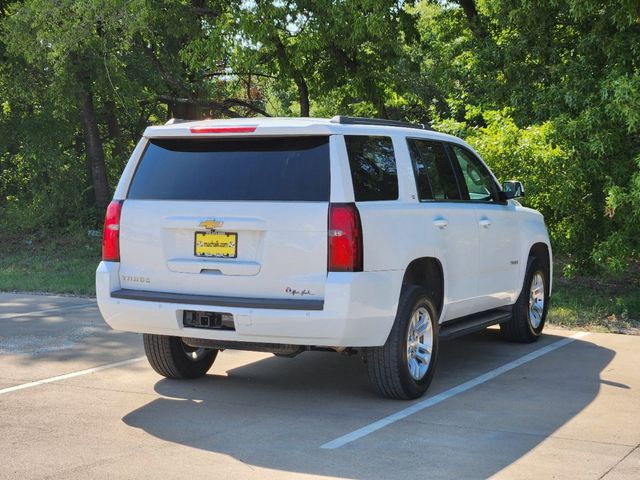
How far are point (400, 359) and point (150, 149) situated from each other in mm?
2438

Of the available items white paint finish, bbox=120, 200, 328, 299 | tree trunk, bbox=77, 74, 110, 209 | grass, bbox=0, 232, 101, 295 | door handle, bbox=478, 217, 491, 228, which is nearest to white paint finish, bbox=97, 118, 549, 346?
white paint finish, bbox=120, 200, 328, 299

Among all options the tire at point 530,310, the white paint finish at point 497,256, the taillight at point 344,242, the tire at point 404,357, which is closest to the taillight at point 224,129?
the taillight at point 344,242

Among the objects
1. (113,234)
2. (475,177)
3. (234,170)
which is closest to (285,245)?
(234,170)

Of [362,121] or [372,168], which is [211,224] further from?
[362,121]

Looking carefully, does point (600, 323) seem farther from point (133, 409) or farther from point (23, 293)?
point (23, 293)

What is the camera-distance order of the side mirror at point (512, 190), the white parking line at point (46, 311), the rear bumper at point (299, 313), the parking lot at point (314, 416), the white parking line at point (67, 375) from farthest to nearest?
1. the white parking line at point (46, 311)
2. the side mirror at point (512, 190)
3. the white parking line at point (67, 375)
4. the rear bumper at point (299, 313)
5. the parking lot at point (314, 416)

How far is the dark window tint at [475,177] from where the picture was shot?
8.71 m

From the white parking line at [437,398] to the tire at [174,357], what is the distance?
197 centimetres

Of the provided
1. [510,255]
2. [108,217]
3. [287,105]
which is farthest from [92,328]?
[287,105]

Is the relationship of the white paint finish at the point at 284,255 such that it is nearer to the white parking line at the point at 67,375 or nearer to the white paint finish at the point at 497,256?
the white paint finish at the point at 497,256

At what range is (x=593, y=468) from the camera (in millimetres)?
5504

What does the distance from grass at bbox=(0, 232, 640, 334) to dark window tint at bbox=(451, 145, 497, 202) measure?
2818 millimetres

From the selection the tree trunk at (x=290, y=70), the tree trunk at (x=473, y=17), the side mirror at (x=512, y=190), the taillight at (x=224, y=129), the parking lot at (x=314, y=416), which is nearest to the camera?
the parking lot at (x=314, y=416)

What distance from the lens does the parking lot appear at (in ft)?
18.2
